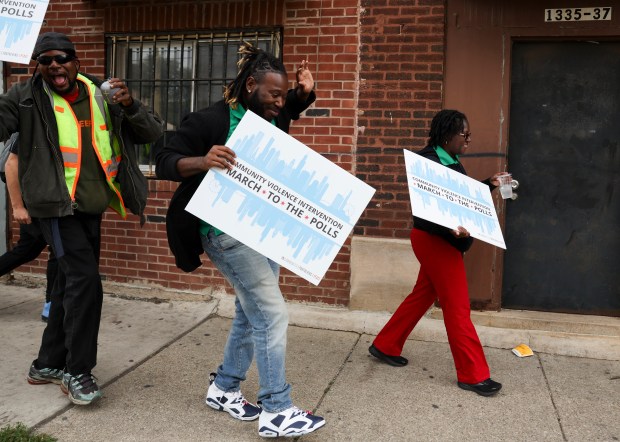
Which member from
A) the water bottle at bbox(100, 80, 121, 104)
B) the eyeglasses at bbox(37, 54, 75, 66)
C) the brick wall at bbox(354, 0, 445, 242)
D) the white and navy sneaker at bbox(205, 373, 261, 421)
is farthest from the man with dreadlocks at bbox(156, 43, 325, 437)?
the brick wall at bbox(354, 0, 445, 242)

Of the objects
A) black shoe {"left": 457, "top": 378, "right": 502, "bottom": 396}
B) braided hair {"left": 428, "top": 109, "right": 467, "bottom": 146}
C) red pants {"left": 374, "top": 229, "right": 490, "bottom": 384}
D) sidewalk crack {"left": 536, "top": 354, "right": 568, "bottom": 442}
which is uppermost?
braided hair {"left": 428, "top": 109, "right": 467, "bottom": 146}

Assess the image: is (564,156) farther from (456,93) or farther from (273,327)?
(273,327)

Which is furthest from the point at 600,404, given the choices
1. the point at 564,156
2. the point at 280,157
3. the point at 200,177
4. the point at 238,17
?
the point at 238,17

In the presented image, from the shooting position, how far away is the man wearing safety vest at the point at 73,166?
316 cm

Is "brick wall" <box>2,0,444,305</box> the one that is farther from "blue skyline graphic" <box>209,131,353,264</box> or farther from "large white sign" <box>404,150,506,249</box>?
"blue skyline graphic" <box>209,131,353,264</box>

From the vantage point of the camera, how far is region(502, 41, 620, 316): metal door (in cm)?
468

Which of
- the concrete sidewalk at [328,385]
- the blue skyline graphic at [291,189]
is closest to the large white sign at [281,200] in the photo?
the blue skyline graphic at [291,189]

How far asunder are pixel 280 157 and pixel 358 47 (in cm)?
234

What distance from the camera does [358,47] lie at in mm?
4879

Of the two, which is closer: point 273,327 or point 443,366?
point 273,327

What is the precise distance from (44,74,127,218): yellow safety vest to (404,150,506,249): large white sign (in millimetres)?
1609

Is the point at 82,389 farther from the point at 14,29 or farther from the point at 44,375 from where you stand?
the point at 14,29

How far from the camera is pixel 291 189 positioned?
2.87m

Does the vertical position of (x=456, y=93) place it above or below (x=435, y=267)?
above
